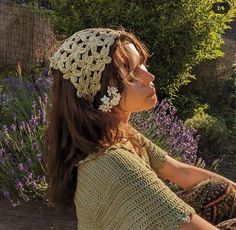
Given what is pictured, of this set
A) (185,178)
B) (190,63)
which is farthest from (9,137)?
(190,63)

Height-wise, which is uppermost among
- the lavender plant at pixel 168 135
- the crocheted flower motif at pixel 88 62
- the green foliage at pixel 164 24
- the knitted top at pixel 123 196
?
the crocheted flower motif at pixel 88 62

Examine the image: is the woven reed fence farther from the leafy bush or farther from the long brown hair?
the long brown hair

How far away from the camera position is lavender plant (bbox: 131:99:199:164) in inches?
150

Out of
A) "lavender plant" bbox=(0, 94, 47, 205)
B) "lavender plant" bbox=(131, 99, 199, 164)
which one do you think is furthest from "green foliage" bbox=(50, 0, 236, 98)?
"lavender plant" bbox=(0, 94, 47, 205)

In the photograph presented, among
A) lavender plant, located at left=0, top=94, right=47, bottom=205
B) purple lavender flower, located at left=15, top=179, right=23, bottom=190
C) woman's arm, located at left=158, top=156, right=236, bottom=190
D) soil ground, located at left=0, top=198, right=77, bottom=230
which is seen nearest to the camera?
woman's arm, located at left=158, top=156, right=236, bottom=190

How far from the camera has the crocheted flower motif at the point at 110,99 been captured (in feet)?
5.56

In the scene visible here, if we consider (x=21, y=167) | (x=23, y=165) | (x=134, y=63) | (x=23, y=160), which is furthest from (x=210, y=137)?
(x=134, y=63)

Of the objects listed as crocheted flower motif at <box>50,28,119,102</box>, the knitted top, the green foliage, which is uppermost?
crocheted flower motif at <box>50,28,119,102</box>

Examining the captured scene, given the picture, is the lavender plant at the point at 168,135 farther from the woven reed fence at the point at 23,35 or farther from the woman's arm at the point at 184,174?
the woven reed fence at the point at 23,35

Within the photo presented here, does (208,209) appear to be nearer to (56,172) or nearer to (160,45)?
(56,172)

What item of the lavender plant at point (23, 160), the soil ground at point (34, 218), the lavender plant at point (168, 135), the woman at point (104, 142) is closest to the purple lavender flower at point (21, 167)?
the lavender plant at point (23, 160)

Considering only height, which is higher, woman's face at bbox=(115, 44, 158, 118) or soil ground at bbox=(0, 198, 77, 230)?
woman's face at bbox=(115, 44, 158, 118)

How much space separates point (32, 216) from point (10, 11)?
186 inches

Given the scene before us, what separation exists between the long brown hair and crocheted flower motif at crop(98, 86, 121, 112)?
0.7 inches
